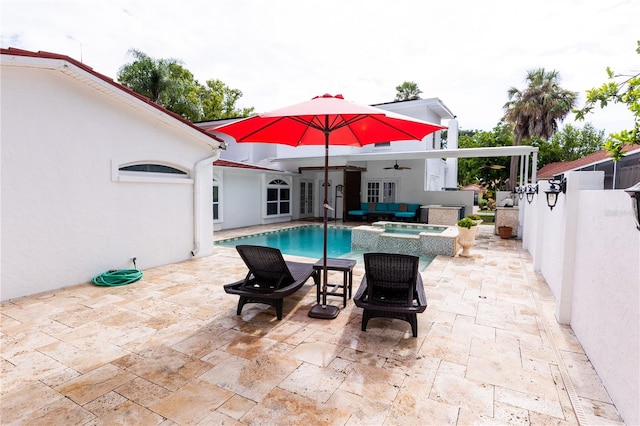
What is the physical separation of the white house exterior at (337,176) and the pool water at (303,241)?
2.42m

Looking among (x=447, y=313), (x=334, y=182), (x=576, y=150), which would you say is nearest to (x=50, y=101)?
(x=447, y=313)

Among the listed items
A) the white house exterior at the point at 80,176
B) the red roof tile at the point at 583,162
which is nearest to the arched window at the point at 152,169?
the white house exterior at the point at 80,176

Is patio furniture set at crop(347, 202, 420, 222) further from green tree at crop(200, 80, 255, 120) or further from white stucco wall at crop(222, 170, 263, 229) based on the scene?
green tree at crop(200, 80, 255, 120)

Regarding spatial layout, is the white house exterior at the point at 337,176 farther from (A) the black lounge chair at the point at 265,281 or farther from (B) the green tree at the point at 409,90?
(B) the green tree at the point at 409,90

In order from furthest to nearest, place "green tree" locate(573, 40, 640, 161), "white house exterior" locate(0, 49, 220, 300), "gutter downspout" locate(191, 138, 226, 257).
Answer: "gutter downspout" locate(191, 138, 226, 257) < "white house exterior" locate(0, 49, 220, 300) < "green tree" locate(573, 40, 640, 161)

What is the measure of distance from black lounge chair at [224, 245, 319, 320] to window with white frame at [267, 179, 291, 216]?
41.6 feet

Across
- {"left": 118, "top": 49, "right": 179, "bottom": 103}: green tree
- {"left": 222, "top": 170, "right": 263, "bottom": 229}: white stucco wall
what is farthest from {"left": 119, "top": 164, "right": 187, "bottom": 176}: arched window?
{"left": 118, "top": 49, "right": 179, "bottom": 103}: green tree

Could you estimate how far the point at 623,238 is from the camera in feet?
9.45

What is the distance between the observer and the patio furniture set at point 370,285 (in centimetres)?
406

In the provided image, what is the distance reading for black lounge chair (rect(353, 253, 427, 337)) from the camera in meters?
4.02

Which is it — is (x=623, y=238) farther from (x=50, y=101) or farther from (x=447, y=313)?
(x=50, y=101)

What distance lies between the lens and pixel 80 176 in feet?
19.7

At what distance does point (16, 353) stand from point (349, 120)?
4.93 metres

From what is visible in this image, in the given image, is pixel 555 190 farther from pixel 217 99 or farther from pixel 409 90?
pixel 217 99
